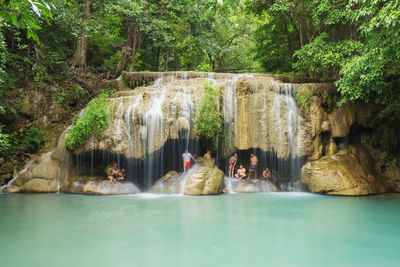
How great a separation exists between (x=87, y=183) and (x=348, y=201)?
27.2 ft

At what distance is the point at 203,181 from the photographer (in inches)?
333

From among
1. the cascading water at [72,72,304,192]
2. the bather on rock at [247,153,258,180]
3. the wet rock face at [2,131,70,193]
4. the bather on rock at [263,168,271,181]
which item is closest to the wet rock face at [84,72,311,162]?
the cascading water at [72,72,304,192]

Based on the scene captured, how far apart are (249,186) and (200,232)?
16.2 feet

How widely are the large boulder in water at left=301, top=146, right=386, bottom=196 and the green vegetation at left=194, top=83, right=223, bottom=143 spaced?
11.3ft

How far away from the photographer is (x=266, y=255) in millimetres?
3689

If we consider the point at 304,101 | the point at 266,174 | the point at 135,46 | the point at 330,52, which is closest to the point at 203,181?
the point at 266,174

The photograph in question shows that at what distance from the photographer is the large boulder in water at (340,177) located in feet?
27.0

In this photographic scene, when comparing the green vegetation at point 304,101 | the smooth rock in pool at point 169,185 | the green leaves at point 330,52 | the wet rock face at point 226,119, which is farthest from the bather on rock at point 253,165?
the green leaves at point 330,52

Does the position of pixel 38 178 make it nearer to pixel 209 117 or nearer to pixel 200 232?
pixel 209 117

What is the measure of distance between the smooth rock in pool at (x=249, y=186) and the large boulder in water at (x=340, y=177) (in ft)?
4.12

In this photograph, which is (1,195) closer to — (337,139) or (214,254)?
(214,254)

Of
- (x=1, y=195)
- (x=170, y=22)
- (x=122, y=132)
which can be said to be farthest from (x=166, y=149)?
(x=170, y=22)

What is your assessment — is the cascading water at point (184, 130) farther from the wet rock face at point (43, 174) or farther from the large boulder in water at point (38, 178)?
the large boulder in water at point (38, 178)

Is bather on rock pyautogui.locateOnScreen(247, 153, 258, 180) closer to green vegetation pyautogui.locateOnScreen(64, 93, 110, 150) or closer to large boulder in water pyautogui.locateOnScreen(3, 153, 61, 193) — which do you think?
green vegetation pyautogui.locateOnScreen(64, 93, 110, 150)
